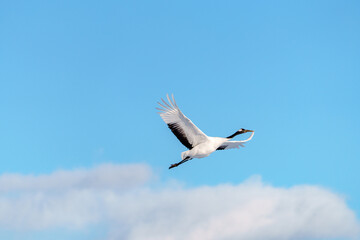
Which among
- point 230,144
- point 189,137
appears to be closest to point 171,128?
point 189,137

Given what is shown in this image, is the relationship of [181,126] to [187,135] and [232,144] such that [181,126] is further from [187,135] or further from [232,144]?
[232,144]

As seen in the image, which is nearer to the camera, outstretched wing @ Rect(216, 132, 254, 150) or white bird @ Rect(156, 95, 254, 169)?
white bird @ Rect(156, 95, 254, 169)

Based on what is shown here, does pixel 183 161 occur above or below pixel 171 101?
below

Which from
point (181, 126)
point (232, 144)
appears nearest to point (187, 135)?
point (181, 126)

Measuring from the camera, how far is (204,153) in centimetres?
2628

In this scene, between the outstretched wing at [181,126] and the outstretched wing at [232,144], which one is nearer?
the outstretched wing at [181,126]

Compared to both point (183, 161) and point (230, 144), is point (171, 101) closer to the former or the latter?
point (183, 161)

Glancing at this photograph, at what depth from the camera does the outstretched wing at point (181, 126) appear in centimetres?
2509

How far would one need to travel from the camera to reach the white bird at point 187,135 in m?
25.2

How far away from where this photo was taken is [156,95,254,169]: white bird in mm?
25172

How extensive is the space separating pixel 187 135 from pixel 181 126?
698mm

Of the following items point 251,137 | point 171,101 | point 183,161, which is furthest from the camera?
point 251,137

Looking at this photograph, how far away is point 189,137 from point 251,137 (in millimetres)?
5193

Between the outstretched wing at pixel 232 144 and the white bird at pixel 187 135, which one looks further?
the outstretched wing at pixel 232 144
